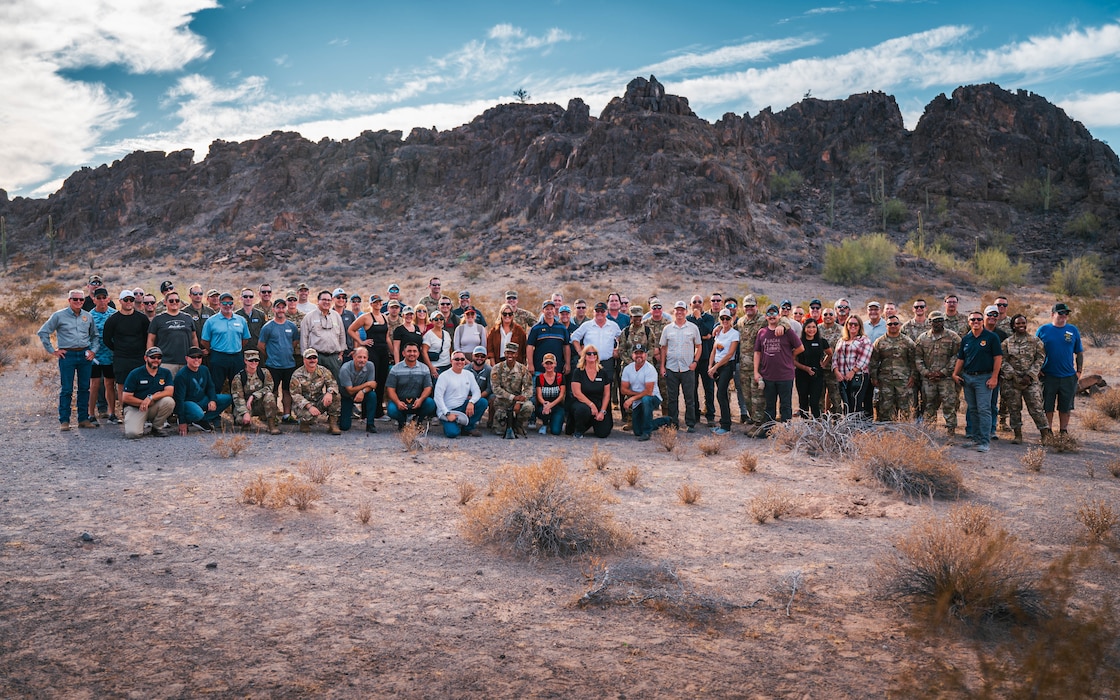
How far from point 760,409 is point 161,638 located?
880 centimetres

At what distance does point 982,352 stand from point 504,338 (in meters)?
7.00

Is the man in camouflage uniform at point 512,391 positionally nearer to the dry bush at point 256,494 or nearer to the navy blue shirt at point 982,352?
the dry bush at point 256,494

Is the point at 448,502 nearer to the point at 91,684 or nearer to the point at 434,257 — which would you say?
the point at 91,684

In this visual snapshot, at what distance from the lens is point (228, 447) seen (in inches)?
348

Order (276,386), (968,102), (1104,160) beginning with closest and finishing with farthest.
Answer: (276,386), (1104,160), (968,102)

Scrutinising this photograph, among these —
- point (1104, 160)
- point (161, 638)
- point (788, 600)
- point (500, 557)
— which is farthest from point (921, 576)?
point (1104, 160)

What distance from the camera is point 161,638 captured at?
432 cm

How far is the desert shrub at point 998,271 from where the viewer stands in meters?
42.0

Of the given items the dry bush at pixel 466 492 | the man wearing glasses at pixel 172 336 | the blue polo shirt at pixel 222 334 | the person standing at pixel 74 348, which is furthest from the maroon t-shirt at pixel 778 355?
the person standing at pixel 74 348

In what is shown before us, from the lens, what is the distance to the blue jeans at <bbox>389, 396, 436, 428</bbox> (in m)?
10.7

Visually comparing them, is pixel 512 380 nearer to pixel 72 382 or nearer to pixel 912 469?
pixel 912 469

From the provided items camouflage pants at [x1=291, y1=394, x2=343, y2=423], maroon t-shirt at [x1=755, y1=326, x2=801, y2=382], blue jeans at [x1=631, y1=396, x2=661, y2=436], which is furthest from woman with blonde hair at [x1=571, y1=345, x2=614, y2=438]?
camouflage pants at [x1=291, y1=394, x2=343, y2=423]

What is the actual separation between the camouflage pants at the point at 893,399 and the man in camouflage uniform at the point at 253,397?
903cm

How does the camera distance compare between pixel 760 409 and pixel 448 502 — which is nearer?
pixel 448 502
